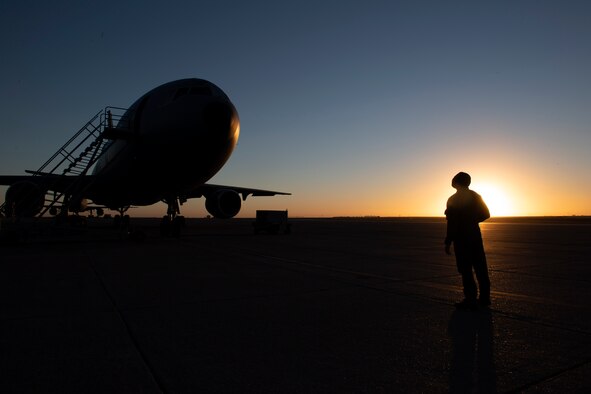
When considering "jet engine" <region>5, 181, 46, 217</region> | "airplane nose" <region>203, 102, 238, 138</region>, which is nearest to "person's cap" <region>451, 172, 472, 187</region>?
"airplane nose" <region>203, 102, 238, 138</region>

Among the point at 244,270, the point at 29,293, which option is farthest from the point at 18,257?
the point at 244,270

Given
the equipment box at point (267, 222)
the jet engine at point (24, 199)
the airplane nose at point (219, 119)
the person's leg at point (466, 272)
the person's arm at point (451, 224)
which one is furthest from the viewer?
the equipment box at point (267, 222)

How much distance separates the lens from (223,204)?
18.3 metres

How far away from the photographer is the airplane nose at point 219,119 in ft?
38.5

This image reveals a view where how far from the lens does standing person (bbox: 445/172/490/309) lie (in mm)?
4598

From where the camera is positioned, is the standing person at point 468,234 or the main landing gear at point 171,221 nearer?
the standing person at point 468,234

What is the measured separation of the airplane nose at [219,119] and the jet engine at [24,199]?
6.55 meters

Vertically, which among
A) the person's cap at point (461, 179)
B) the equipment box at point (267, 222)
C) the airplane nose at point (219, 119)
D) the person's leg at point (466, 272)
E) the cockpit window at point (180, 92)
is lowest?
the person's leg at point (466, 272)

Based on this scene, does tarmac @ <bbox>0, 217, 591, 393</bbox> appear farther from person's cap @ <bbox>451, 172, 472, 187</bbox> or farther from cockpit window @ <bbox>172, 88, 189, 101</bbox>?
cockpit window @ <bbox>172, 88, 189, 101</bbox>

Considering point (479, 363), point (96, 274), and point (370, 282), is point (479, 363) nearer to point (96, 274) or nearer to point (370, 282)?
point (370, 282)

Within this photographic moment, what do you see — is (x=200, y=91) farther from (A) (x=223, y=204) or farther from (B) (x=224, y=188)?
(B) (x=224, y=188)

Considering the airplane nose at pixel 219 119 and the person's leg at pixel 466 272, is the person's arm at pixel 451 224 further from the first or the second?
the airplane nose at pixel 219 119

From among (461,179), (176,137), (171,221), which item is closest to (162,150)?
(176,137)

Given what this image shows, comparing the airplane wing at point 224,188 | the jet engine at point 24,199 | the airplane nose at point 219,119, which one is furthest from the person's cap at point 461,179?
the airplane wing at point 224,188
